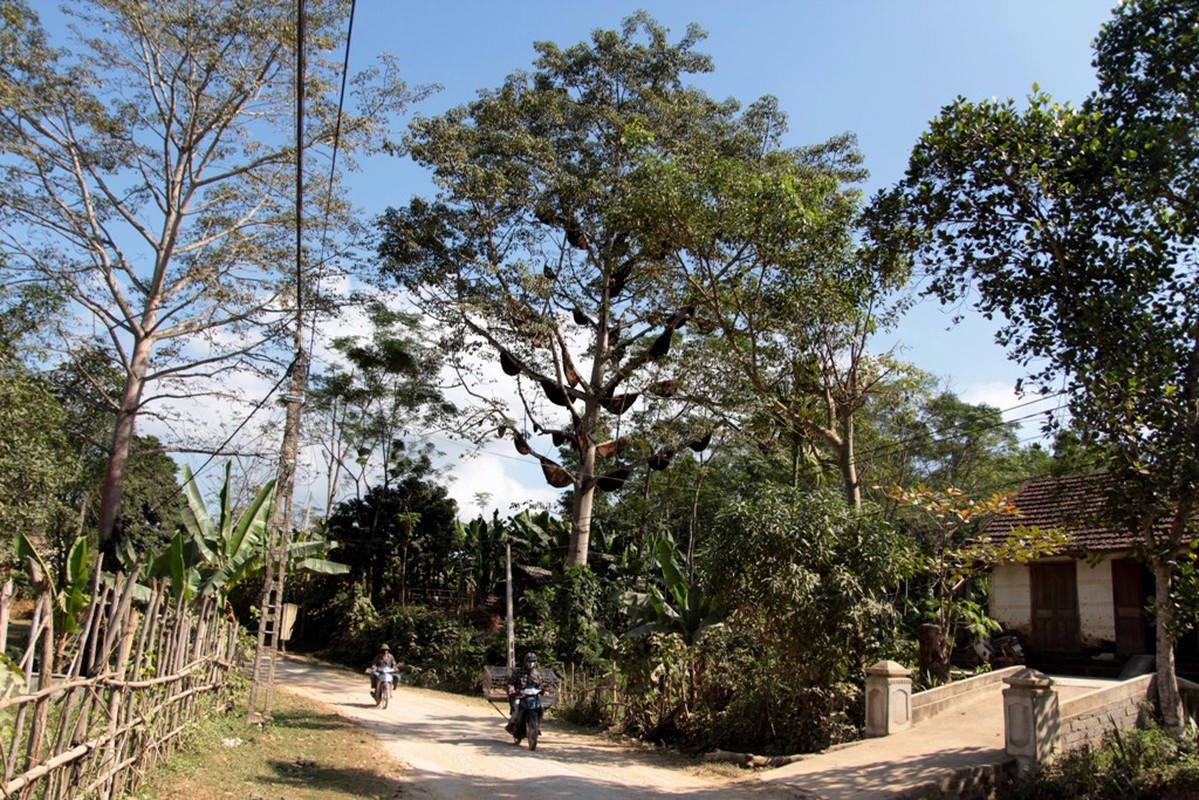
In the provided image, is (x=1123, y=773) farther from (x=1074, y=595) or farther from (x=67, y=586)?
(x=67, y=586)

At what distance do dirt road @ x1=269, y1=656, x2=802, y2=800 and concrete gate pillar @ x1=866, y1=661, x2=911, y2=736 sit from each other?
2.18 m

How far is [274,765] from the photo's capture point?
403 inches

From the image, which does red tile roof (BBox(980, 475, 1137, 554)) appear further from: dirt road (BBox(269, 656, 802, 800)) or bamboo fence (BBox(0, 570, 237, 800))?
bamboo fence (BBox(0, 570, 237, 800))

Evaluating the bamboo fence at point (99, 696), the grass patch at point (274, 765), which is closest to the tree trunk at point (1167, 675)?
the grass patch at point (274, 765)

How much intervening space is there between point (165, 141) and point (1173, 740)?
23207 millimetres

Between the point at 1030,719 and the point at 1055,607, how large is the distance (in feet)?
27.8

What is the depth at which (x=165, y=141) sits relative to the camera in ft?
73.2

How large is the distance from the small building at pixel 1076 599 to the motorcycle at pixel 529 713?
27.3ft

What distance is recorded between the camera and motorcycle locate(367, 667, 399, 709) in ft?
57.3

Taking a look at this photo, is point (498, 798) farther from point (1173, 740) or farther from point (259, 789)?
point (1173, 740)

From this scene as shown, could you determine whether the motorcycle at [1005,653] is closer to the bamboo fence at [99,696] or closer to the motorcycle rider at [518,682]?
the motorcycle rider at [518,682]

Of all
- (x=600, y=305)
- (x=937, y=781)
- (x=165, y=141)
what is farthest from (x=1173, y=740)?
(x=165, y=141)

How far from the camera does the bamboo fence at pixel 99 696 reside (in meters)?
5.18

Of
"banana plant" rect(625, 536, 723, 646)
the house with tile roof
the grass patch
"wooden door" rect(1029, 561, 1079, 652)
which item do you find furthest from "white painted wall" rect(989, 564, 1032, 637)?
the grass patch
